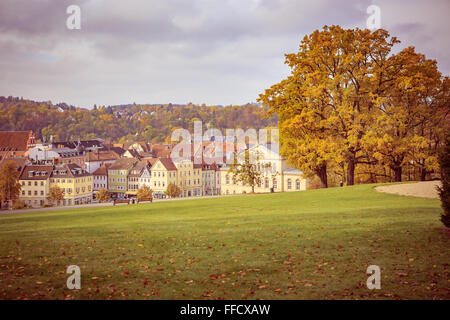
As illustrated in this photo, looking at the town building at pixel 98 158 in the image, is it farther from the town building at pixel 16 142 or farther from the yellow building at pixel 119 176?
the town building at pixel 16 142

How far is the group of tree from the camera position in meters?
31.8

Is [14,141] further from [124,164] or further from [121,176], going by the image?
[121,176]

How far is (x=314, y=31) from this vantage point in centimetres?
3378

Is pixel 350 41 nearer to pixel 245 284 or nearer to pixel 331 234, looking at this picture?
pixel 331 234

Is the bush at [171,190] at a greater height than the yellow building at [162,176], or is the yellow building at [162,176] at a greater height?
the yellow building at [162,176]

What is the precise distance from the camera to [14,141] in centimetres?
12462

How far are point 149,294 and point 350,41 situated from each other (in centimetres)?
2860

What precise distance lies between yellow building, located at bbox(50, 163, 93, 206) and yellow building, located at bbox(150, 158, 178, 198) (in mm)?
16262

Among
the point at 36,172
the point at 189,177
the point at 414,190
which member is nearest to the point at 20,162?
the point at 36,172

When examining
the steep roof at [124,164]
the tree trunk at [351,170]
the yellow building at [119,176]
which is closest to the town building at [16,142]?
the yellow building at [119,176]

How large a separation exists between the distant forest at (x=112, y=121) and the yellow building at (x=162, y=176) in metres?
52.2

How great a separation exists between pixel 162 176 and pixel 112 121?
313ft

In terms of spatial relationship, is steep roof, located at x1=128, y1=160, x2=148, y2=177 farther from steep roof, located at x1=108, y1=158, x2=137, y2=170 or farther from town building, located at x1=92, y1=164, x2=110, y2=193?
town building, located at x1=92, y1=164, x2=110, y2=193

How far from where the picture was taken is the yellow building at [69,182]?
97.2 metres
